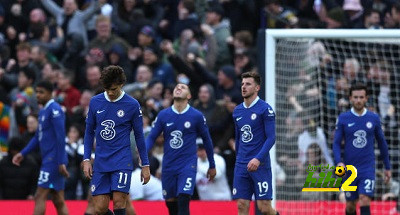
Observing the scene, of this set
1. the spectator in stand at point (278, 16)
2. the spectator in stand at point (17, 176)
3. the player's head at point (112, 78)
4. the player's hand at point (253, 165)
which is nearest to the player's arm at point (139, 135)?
the player's head at point (112, 78)

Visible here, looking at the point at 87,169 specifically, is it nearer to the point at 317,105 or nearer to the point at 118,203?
the point at 118,203

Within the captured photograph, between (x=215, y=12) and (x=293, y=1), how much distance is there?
1988mm

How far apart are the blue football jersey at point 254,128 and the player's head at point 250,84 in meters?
0.12

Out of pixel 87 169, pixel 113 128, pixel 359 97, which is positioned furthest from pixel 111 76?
pixel 359 97

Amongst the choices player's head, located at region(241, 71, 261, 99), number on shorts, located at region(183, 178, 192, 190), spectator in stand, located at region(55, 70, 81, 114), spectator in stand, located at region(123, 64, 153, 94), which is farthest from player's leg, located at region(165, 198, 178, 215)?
spectator in stand, located at region(55, 70, 81, 114)

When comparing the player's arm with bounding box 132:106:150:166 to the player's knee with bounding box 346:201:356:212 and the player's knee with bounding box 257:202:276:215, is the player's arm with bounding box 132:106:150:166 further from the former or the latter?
the player's knee with bounding box 346:201:356:212

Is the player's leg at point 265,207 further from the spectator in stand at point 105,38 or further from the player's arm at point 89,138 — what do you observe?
the spectator in stand at point 105,38

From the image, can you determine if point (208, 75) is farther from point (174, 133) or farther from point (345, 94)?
point (174, 133)

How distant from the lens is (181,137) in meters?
13.7

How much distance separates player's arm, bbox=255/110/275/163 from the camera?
41.0 ft

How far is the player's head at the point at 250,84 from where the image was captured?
42.2ft

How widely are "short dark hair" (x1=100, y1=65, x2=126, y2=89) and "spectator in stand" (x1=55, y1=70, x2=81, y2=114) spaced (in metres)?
7.36

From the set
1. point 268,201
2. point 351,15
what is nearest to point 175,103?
point 268,201

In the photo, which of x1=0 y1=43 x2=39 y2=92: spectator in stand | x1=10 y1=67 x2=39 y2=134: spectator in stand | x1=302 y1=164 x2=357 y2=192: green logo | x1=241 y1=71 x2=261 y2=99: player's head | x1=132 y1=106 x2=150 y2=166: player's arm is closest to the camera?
x1=132 y1=106 x2=150 y2=166: player's arm
